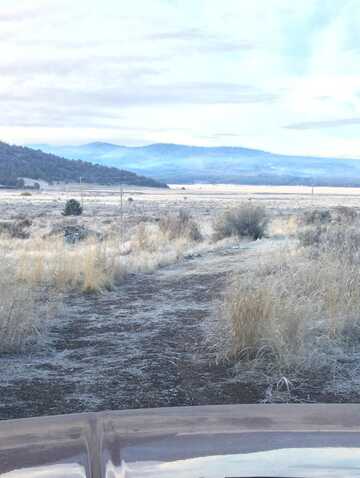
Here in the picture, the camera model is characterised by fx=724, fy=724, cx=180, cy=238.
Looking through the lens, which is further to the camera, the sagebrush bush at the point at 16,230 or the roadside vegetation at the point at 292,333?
the sagebrush bush at the point at 16,230

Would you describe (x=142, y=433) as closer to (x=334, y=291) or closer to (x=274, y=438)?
(x=274, y=438)

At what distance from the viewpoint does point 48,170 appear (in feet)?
343

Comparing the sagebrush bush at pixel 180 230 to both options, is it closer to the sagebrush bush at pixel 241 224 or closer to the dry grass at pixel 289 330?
the sagebrush bush at pixel 241 224

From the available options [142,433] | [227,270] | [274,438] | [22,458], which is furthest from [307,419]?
[227,270]

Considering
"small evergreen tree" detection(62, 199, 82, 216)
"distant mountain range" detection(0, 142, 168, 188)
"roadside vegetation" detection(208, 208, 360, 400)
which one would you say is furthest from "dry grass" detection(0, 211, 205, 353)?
"distant mountain range" detection(0, 142, 168, 188)

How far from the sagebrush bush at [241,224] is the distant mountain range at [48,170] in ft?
226

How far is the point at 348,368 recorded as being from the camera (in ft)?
24.2

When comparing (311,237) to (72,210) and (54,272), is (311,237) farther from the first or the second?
(72,210)

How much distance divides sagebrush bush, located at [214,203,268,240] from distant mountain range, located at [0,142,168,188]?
68787 mm

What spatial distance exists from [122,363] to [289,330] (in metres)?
1.79

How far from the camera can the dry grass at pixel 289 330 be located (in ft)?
23.7

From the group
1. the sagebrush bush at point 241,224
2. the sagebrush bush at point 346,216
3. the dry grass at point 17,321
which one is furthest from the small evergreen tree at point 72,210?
the dry grass at point 17,321

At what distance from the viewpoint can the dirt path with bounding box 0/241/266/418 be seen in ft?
20.9

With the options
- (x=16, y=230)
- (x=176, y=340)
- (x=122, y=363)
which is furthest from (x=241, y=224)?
(x=122, y=363)
